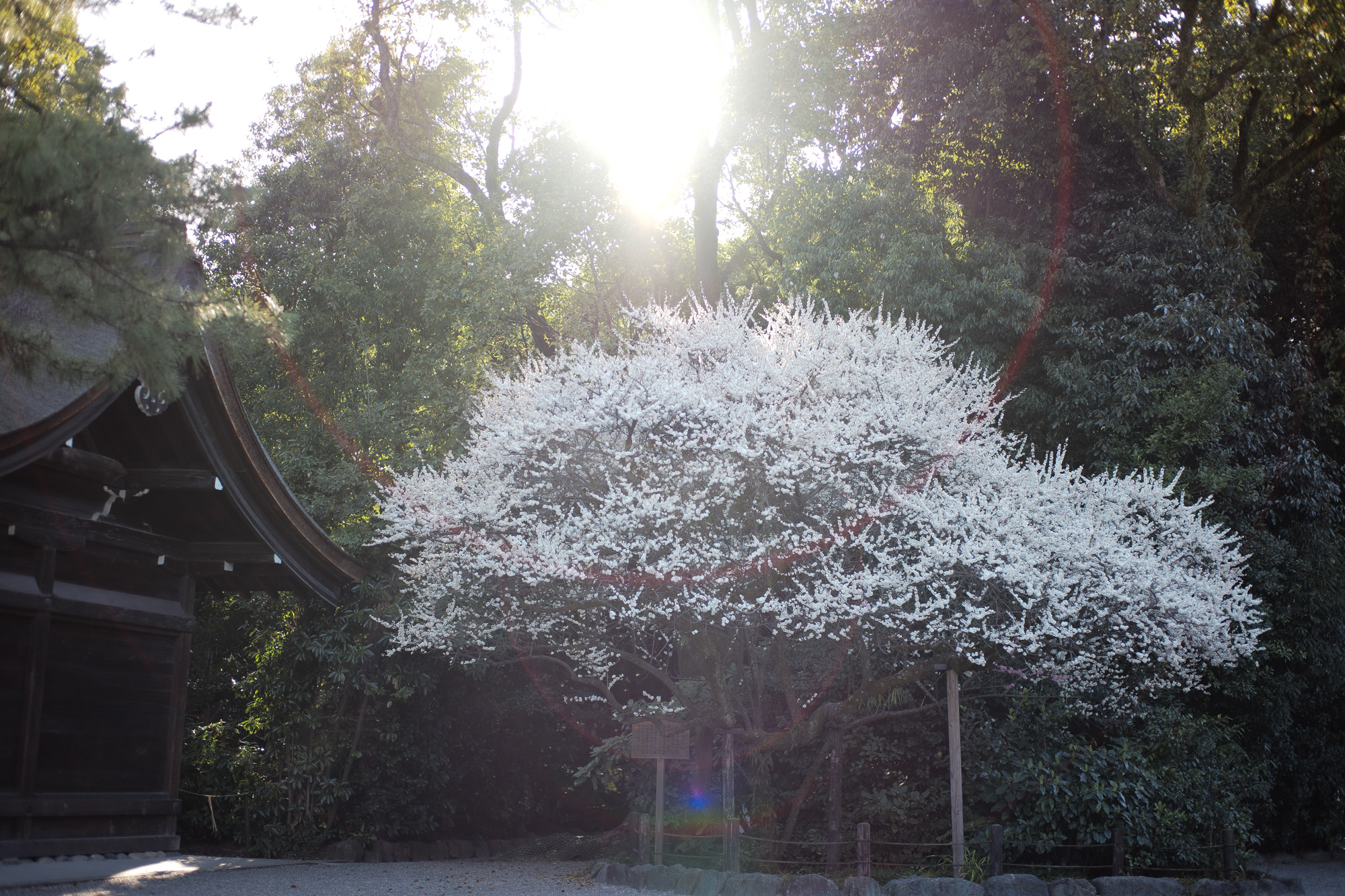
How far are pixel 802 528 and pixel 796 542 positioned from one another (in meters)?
0.22

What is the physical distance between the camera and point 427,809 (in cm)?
1265

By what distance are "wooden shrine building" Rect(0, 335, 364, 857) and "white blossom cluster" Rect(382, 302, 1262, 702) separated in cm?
230

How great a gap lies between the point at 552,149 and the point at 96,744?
50.5 feet

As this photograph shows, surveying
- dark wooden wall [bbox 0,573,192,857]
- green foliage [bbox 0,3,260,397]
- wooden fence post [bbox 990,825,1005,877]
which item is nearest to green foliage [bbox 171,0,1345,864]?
wooden fence post [bbox 990,825,1005,877]

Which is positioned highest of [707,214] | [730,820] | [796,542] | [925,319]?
[707,214]

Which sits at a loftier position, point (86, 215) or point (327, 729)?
point (86, 215)

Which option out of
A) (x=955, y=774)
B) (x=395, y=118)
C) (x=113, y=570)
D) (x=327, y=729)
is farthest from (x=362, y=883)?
(x=395, y=118)

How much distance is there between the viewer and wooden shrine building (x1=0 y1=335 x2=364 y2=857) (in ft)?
22.4

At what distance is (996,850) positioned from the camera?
Result: 342 inches

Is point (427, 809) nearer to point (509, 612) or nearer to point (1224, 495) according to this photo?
point (509, 612)

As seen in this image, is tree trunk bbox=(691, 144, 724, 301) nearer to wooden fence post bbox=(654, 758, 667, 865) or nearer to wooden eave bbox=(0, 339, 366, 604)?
wooden fence post bbox=(654, 758, 667, 865)

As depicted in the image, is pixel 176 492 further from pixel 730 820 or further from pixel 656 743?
pixel 730 820

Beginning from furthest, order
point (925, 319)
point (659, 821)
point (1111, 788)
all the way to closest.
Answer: point (925, 319) < point (659, 821) < point (1111, 788)

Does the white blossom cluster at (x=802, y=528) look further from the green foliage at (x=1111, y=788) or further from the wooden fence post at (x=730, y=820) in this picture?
the wooden fence post at (x=730, y=820)
